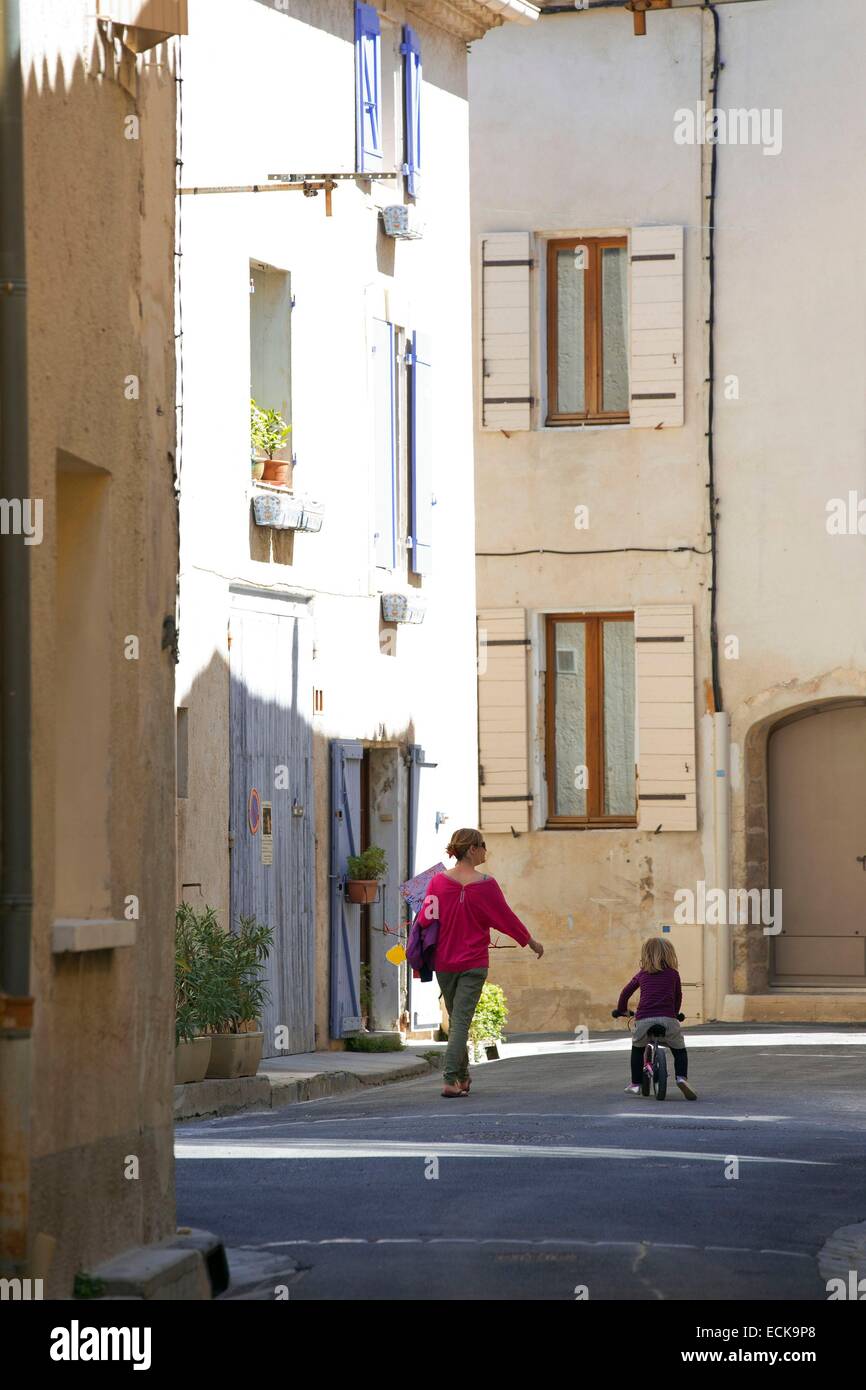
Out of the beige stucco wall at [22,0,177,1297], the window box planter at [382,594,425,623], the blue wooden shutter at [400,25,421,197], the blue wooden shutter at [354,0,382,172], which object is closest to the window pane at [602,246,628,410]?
the blue wooden shutter at [400,25,421,197]

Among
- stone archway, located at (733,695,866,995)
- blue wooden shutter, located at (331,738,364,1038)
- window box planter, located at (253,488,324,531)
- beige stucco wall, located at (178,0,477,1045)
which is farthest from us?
stone archway, located at (733,695,866,995)

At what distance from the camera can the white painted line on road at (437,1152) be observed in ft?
36.9

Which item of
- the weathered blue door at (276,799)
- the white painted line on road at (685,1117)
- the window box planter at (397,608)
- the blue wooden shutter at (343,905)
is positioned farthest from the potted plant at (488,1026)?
the white painted line on road at (685,1117)

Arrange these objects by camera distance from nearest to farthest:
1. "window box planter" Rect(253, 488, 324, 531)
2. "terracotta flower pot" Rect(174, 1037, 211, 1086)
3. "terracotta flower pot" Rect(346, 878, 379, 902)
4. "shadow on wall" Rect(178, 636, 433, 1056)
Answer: "terracotta flower pot" Rect(174, 1037, 211, 1086), "shadow on wall" Rect(178, 636, 433, 1056), "window box planter" Rect(253, 488, 324, 531), "terracotta flower pot" Rect(346, 878, 379, 902)

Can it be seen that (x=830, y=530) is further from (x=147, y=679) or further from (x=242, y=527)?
(x=147, y=679)

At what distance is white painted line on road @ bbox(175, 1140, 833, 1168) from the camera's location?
11.2 meters

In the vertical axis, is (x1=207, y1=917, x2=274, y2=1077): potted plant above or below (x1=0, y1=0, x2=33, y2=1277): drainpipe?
below

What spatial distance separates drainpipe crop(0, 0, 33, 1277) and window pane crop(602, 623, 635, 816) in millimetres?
17104

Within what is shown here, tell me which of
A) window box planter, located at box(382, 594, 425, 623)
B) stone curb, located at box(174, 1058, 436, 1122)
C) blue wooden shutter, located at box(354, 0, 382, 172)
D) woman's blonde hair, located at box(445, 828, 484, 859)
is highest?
blue wooden shutter, located at box(354, 0, 382, 172)

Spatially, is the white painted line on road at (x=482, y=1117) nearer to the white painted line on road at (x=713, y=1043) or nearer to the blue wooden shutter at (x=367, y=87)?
the white painted line on road at (x=713, y=1043)

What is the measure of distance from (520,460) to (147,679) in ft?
52.7

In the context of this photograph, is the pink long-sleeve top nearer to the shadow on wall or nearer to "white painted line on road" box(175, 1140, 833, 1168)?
the shadow on wall

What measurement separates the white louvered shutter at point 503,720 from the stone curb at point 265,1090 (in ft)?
21.6

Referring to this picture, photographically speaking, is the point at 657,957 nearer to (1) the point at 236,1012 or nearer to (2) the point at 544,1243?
(1) the point at 236,1012
